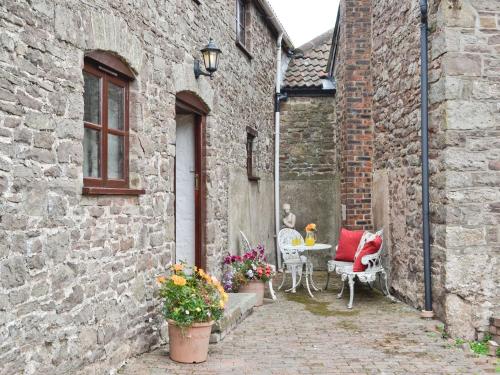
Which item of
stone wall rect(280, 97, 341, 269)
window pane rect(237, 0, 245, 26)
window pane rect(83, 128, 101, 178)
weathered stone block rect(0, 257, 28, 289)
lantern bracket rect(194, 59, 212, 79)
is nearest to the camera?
weathered stone block rect(0, 257, 28, 289)

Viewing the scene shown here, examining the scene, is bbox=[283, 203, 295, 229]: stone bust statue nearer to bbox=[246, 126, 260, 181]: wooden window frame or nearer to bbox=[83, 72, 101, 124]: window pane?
bbox=[246, 126, 260, 181]: wooden window frame

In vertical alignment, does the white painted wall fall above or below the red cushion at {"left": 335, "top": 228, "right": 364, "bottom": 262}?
above

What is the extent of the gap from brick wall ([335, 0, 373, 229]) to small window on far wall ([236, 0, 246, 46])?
1.84 metres

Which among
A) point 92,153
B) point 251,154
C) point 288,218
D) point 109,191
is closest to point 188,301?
point 109,191

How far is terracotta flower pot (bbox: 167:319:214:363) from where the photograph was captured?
181 inches

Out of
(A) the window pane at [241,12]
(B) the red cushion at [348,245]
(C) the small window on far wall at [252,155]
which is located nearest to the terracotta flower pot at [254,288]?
(B) the red cushion at [348,245]

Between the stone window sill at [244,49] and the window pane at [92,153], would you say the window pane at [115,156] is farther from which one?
the stone window sill at [244,49]

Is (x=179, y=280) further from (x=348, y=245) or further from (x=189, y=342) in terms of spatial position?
(x=348, y=245)

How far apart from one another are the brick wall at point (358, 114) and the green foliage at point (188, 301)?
4.90 m

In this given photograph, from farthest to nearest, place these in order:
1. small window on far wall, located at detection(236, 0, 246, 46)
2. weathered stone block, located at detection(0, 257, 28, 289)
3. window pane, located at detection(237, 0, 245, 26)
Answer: window pane, located at detection(237, 0, 245, 26) → small window on far wall, located at detection(236, 0, 246, 46) → weathered stone block, located at detection(0, 257, 28, 289)

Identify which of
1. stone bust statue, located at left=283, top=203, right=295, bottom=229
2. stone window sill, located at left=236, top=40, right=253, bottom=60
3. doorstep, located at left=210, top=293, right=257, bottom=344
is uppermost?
stone window sill, located at left=236, top=40, right=253, bottom=60

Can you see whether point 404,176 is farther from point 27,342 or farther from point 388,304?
point 27,342

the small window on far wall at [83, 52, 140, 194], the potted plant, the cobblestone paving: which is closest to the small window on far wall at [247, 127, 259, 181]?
the cobblestone paving

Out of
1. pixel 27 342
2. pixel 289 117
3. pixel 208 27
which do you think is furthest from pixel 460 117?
pixel 289 117
